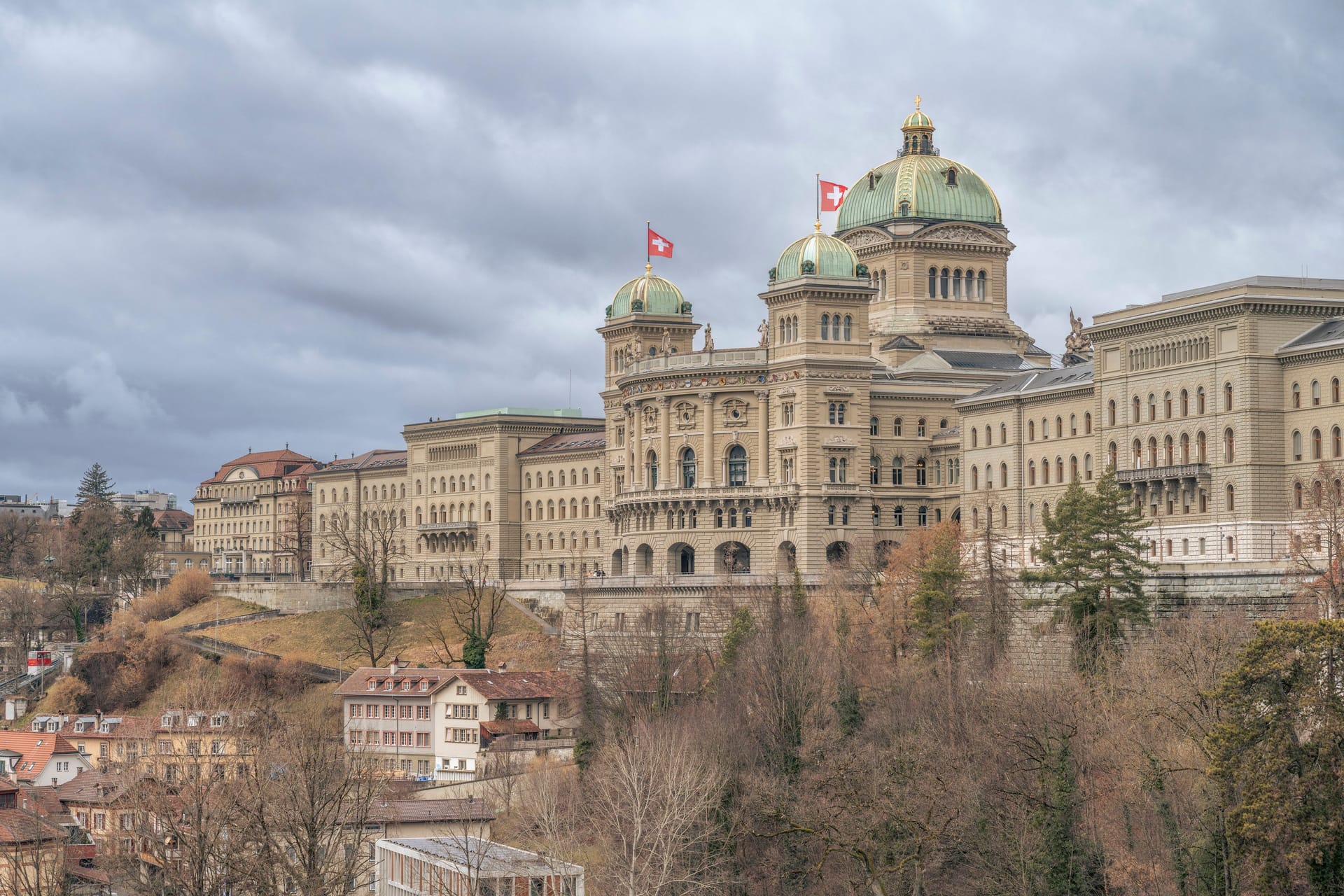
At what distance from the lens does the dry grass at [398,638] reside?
153500 mm

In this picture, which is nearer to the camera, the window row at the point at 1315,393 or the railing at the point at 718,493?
the window row at the point at 1315,393

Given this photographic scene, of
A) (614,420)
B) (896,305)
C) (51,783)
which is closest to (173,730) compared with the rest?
(51,783)

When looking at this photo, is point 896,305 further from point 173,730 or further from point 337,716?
point 173,730

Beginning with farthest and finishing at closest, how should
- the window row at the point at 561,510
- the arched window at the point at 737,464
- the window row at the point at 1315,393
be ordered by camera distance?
the window row at the point at 561,510, the arched window at the point at 737,464, the window row at the point at 1315,393

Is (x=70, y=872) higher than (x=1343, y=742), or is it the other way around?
(x=1343, y=742)

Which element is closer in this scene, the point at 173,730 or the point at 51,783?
the point at 173,730

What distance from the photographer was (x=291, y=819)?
76750 millimetres

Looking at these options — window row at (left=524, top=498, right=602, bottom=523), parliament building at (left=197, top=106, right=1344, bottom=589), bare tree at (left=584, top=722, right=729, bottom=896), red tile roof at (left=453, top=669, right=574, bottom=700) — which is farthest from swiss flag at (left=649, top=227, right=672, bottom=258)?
bare tree at (left=584, top=722, right=729, bottom=896)

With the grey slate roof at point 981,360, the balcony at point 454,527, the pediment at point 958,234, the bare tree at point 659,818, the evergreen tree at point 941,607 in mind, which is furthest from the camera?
the balcony at point 454,527

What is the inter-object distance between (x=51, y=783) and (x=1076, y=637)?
62.2 metres

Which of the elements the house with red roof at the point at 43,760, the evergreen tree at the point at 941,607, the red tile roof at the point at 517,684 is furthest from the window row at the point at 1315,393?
the house with red roof at the point at 43,760

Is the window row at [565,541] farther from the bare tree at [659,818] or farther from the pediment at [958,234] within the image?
the bare tree at [659,818]

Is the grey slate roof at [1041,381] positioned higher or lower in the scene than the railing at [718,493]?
higher

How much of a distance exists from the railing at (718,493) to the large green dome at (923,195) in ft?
95.7
